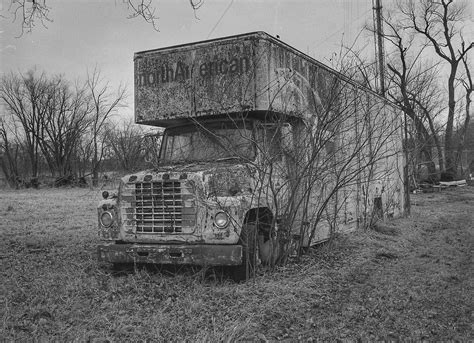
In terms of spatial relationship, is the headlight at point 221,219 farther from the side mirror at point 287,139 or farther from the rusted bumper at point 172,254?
the side mirror at point 287,139

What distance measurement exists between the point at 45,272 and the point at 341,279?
13.5 feet

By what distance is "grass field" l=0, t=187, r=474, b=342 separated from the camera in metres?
4.51

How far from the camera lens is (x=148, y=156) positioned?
308 inches

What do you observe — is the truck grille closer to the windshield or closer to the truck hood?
the truck hood

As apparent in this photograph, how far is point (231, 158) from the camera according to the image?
6.75 meters

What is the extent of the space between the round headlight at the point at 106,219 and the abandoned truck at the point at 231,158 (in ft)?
0.10

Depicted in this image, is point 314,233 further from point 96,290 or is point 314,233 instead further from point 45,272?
point 45,272

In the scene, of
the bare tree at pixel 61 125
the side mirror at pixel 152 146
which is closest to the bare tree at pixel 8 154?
the bare tree at pixel 61 125

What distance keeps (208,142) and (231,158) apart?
0.51 m

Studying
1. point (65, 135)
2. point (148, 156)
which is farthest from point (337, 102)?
point (65, 135)

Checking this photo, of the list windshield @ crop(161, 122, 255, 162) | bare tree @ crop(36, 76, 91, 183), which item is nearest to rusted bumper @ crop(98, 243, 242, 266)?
windshield @ crop(161, 122, 255, 162)

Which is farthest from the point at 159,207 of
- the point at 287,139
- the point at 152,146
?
the point at 287,139

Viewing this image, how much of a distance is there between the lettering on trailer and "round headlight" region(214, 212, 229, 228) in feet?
6.74

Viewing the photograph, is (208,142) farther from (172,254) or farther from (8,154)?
(8,154)
